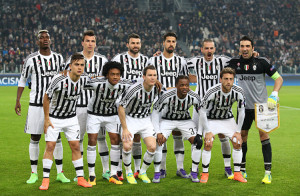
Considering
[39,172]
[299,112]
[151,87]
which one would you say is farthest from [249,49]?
[299,112]

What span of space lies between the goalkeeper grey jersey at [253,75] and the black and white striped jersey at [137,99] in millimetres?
1280

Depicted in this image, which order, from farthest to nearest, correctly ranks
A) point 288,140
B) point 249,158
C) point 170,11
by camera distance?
point 170,11 → point 288,140 → point 249,158

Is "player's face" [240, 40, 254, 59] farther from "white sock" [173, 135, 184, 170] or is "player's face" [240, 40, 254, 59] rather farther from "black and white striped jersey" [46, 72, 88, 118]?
"black and white striped jersey" [46, 72, 88, 118]

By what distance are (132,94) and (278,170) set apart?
8.96ft

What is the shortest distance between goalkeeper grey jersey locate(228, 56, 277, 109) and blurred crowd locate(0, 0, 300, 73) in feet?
70.5

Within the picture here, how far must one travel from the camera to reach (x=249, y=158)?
8.19 metres

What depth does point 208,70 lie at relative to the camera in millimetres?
6855

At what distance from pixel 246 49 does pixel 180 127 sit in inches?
56.9

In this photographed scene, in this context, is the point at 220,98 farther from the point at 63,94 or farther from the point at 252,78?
the point at 63,94

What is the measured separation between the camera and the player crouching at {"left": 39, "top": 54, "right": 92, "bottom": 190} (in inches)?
231

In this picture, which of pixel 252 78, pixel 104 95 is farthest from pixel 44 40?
pixel 252 78

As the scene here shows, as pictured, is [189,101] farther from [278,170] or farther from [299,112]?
[299,112]

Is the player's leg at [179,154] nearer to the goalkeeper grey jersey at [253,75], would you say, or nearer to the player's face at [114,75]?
the goalkeeper grey jersey at [253,75]

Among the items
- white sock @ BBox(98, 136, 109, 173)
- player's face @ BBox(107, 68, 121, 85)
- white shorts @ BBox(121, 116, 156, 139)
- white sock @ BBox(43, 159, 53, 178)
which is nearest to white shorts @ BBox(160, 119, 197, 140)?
white shorts @ BBox(121, 116, 156, 139)
